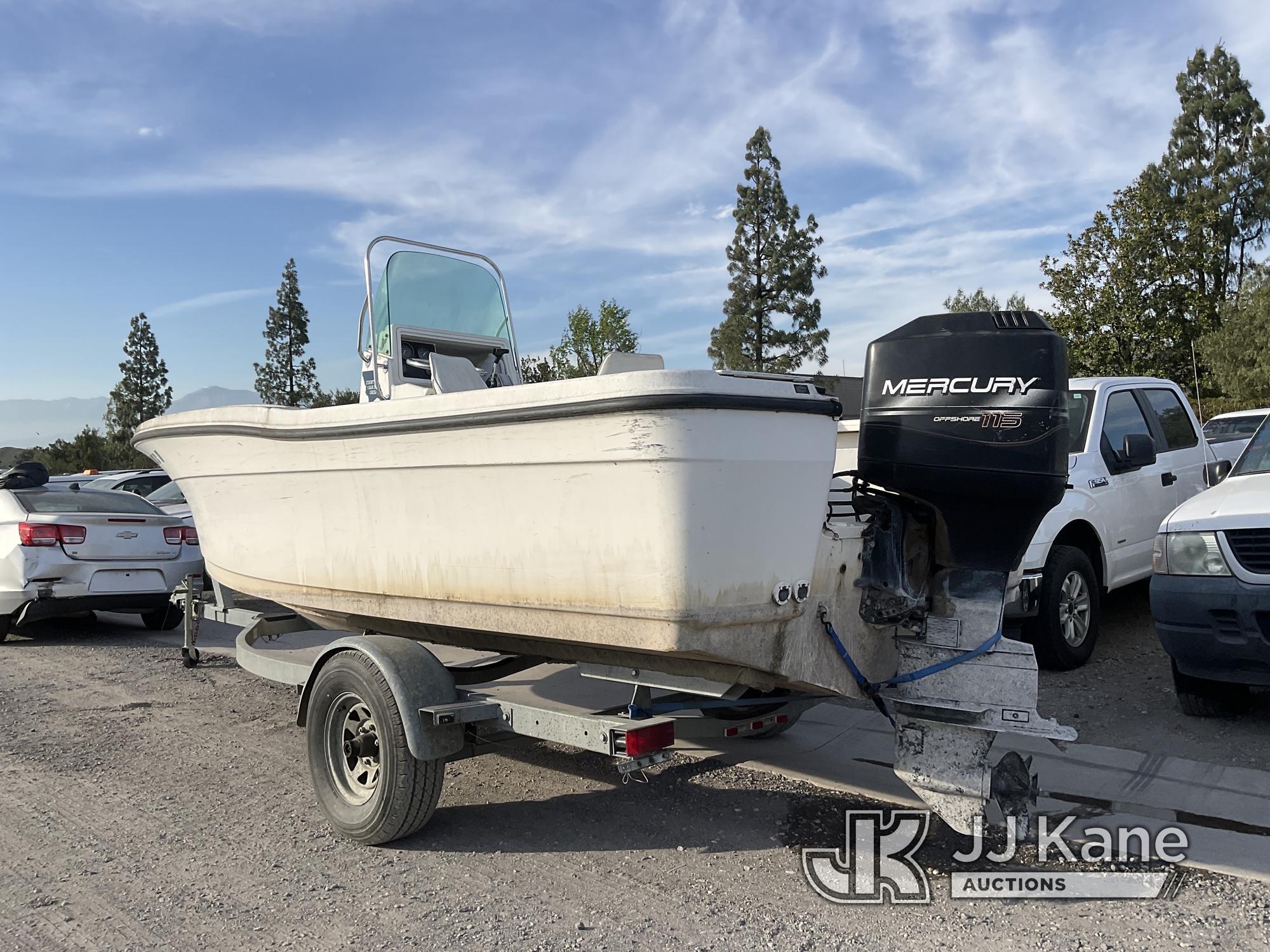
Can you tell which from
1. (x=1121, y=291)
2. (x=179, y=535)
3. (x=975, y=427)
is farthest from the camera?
(x=1121, y=291)

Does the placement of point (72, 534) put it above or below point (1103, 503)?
below

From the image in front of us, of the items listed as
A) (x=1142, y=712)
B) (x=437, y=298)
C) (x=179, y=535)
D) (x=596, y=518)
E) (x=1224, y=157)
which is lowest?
(x=1142, y=712)

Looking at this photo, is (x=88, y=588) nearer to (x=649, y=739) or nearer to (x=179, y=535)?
(x=179, y=535)

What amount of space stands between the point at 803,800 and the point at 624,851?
0.95 metres

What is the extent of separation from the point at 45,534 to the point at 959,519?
774 centimetres

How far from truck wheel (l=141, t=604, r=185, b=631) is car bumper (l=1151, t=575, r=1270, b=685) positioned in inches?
325

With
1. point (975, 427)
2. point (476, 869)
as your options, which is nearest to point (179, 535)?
point (476, 869)

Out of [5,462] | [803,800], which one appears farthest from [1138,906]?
[5,462]

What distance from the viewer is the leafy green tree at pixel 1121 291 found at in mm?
25547

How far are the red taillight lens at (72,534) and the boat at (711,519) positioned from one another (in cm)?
480

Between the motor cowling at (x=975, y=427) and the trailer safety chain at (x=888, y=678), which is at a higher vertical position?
the motor cowling at (x=975, y=427)

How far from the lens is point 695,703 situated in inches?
149

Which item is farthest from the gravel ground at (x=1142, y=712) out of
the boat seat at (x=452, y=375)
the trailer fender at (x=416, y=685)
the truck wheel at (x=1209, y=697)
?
the boat seat at (x=452, y=375)

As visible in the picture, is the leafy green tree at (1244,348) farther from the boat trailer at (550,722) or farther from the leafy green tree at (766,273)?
the boat trailer at (550,722)
